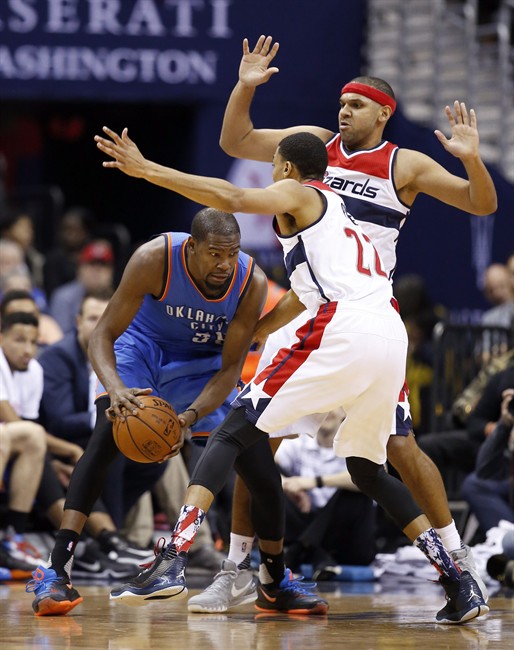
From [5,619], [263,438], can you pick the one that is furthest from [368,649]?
[5,619]

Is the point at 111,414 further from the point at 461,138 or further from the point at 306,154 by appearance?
the point at 461,138

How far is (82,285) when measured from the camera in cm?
1145

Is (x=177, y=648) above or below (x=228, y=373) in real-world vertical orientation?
below

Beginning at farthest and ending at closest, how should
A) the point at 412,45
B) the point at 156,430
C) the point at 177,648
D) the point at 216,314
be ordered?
the point at 412,45 → the point at 216,314 → the point at 156,430 → the point at 177,648

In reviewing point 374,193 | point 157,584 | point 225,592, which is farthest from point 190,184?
point 225,592

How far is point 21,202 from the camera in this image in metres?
14.2

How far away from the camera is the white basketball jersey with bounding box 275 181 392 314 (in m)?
5.71

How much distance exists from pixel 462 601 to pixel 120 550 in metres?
2.96

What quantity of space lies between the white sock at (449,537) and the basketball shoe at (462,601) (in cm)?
16

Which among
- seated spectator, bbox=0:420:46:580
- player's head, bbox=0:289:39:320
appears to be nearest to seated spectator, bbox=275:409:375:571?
seated spectator, bbox=0:420:46:580

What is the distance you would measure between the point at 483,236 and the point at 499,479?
4987 millimetres

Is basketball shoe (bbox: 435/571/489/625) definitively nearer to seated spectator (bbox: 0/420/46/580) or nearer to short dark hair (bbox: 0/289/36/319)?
seated spectator (bbox: 0/420/46/580)

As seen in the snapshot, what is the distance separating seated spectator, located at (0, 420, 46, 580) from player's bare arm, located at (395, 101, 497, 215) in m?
3.06

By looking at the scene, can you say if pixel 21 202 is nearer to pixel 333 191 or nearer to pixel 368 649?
pixel 333 191
